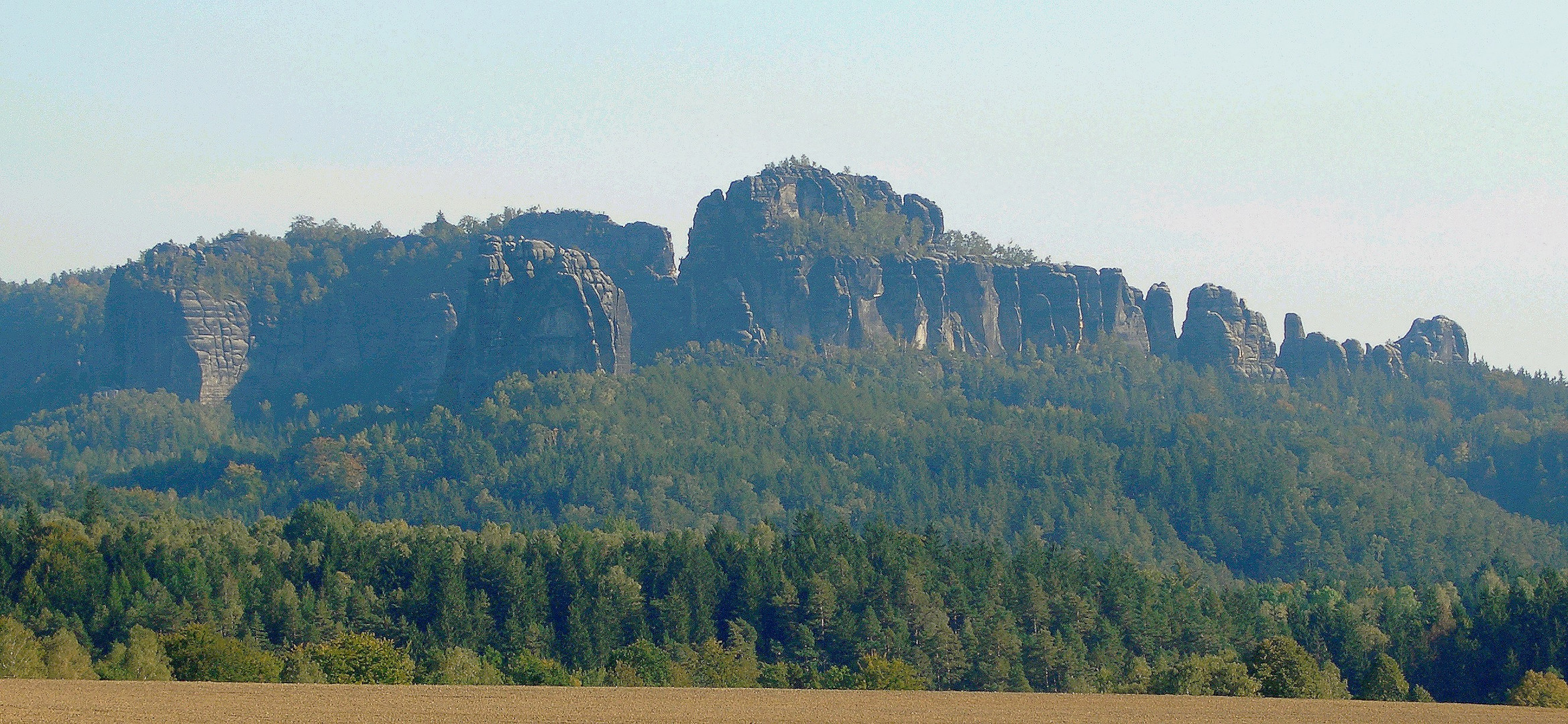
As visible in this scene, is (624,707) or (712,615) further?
(712,615)

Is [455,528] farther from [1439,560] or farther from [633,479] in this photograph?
[1439,560]

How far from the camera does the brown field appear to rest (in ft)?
231

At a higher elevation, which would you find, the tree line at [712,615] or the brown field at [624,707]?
the brown field at [624,707]

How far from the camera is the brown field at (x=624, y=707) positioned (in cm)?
7038

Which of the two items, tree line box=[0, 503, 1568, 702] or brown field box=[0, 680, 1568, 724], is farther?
tree line box=[0, 503, 1568, 702]

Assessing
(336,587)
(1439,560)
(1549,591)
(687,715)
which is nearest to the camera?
(687,715)

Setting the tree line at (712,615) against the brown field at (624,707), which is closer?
the brown field at (624,707)

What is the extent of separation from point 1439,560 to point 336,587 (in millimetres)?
101109

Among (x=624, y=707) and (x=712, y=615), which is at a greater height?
(x=624, y=707)

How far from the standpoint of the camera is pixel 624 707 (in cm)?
7588

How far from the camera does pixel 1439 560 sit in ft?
591

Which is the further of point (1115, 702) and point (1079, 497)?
point (1079, 497)

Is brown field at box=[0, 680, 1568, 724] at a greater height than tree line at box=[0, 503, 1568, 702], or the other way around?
brown field at box=[0, 680, 1568, 724]

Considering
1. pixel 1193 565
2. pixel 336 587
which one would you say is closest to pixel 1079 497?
pixel 1193 565
